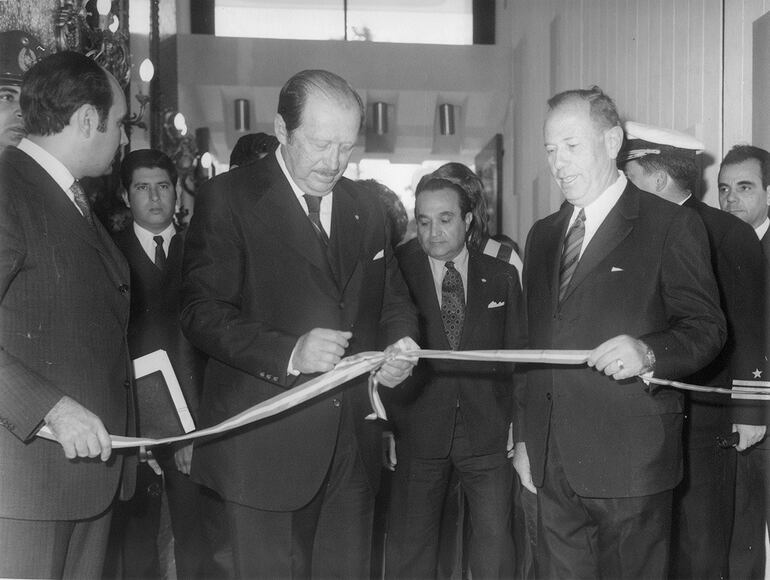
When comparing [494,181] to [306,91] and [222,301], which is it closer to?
[306,91]

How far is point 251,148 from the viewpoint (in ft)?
13.0

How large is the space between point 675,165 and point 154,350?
229cm

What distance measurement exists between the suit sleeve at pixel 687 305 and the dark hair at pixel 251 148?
2159 millimetres

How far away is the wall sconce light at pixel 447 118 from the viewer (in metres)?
8.16

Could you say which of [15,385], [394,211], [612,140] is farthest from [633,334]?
[394,211]

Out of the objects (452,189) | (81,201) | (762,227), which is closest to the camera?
(81,201)

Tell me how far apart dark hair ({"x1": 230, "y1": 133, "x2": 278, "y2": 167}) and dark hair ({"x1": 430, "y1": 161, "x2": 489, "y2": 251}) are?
877 mm

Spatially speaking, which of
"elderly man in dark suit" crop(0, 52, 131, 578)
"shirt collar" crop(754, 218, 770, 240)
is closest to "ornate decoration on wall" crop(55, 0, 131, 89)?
"elderly man in dark suit" crop(0, 52, 131, 578)

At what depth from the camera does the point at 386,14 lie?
8.00 metres

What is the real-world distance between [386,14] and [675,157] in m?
5.32

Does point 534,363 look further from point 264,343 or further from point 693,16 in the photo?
point 693,16

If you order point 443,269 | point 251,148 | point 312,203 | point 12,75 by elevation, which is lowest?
point 443,269

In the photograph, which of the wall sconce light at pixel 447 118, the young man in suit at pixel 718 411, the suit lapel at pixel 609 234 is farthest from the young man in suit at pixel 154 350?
the wall sconce light at pixel 447 118

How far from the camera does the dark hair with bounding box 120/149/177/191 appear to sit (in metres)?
3.91
